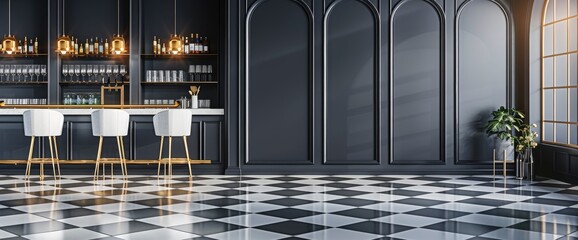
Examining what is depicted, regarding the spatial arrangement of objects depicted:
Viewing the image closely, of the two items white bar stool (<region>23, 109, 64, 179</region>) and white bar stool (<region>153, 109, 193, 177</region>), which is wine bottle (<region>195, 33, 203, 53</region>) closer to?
white bar stool (<region>153, 109, 193, 177</region>)

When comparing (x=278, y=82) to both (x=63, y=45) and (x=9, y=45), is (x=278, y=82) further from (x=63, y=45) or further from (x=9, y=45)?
(x=9, y=45)

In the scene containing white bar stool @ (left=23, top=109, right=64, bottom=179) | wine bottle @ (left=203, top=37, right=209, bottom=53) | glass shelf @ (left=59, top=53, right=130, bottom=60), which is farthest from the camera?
glass shelf @ (left=59, top=53, right=130, bottom=60)

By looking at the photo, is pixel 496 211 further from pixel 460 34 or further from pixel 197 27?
pixel 197 27

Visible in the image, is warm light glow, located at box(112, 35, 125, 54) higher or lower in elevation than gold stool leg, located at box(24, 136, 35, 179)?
higher

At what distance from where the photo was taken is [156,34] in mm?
9773

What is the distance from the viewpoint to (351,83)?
855cm

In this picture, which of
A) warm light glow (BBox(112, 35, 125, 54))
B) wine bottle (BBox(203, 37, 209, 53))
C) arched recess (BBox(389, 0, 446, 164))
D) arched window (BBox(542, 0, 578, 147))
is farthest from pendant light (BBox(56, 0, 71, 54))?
arched window (BBox(542, 0, 578, 147))

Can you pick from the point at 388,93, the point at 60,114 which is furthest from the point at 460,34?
the point at 60,114

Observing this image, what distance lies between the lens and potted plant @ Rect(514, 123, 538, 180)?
25.7 ft

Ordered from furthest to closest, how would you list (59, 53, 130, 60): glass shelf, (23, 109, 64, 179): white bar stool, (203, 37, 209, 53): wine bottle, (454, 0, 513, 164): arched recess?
1. (59, 53, 130, 60): glass shelf
2. (203, 37, 209, 53): wine bottle
3. (454, 0, 513, 164): arched recess
4. (23, 109, 64, 179): white bar stool

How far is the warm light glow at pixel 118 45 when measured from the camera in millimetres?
9172

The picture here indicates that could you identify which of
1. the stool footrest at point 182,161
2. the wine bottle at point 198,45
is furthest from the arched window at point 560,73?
the wine bottle at point 198,45

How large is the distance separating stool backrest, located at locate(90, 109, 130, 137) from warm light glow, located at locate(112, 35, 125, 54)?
64.9 inches

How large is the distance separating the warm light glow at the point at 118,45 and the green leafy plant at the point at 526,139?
5540 mm
